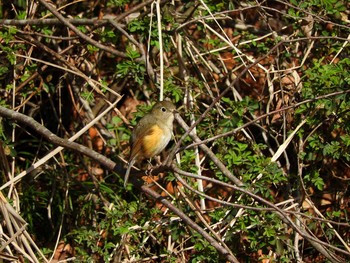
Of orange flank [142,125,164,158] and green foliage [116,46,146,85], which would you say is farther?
green foliage [116,46,146,85]

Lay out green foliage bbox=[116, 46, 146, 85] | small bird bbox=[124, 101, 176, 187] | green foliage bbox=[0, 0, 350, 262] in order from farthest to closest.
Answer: green foliage bbox=[116, 46, 146, 85], green foliage bbox=[0, 0, 350, 262], small bird bbox=[124, 101, 176, 187]

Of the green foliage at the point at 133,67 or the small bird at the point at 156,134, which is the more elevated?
the green foliage at the point at 133,67

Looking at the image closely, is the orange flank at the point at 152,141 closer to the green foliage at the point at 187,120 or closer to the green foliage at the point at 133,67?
the green foliage at the point at 187,120

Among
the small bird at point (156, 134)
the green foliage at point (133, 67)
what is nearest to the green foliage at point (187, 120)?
the green foliage at point (133, 67)

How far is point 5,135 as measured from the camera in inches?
220

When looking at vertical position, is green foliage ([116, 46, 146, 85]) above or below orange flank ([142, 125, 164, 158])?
above

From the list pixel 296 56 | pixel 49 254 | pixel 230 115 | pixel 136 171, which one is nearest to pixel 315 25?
pixel 296 56


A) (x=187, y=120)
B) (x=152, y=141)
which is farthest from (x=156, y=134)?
(x=187, y=120)

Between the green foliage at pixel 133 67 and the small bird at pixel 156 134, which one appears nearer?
the small bird at pixel 156 134

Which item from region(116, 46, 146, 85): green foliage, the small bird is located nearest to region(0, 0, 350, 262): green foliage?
region(116, 46, 146, 85): green foliage

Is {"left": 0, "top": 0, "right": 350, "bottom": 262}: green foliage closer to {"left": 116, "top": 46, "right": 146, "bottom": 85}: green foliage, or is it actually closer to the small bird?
{"left": 116, "top": 46, "right": 146, "bottom": 85}: green foliage

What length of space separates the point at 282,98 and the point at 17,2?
222 centimetres

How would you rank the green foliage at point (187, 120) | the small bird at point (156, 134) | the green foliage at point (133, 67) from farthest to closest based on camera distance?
the green foliage at point (133, 67) → the green foliage at point (187, 120) → the small bird at point (156, 134)

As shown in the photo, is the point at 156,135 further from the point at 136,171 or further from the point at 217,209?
the point at 217,209
